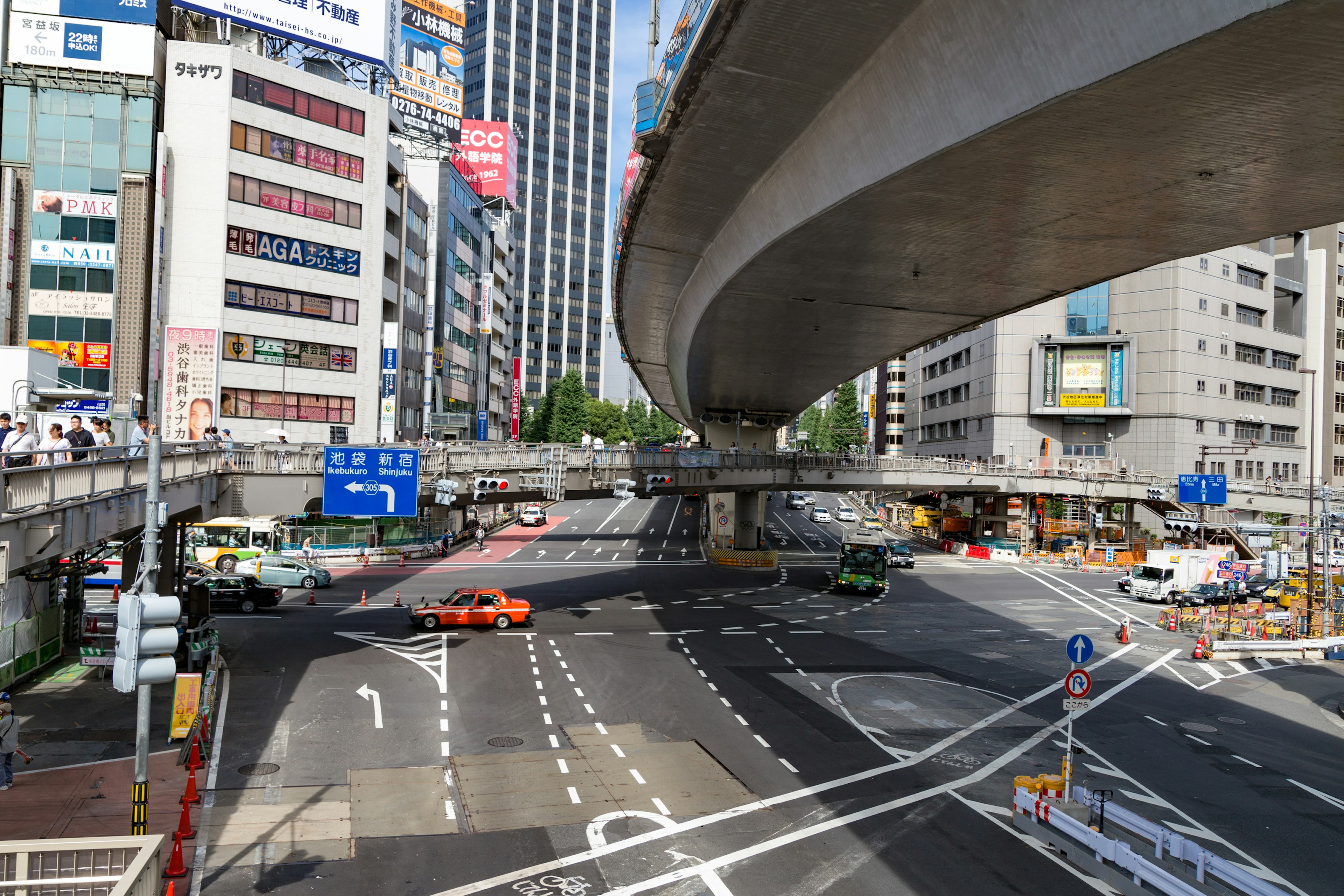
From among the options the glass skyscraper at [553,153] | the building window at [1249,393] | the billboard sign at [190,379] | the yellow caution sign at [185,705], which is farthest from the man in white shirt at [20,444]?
the glass skyscraper at [553,153]

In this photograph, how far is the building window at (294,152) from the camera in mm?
45531

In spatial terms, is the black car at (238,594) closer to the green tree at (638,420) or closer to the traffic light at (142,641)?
the traffic light at (142,641)

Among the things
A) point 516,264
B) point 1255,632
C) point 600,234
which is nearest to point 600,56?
point 600,234

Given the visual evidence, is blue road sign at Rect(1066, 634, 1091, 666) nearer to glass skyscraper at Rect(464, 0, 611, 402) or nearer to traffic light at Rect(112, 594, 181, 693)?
traffic light at Rect(112, 594, 181, 693)

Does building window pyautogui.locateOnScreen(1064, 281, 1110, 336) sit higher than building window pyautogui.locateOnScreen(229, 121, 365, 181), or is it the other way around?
building window pyautogui.locateOnScreen(229, 121, 365, 181)

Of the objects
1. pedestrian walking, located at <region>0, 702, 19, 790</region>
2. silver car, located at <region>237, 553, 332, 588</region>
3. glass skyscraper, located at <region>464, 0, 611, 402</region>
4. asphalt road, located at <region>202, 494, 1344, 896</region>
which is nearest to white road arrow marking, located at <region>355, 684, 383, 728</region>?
asphalt road, located at <region>202, 494, 1344, 896</region>

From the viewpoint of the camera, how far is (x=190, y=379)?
4519 cm

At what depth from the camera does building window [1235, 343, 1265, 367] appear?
241ft

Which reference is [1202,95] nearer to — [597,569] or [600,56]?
[597,569]

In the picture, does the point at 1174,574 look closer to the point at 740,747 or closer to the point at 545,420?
the point at 740,747

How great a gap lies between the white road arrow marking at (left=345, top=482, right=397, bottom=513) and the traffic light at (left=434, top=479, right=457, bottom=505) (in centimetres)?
138

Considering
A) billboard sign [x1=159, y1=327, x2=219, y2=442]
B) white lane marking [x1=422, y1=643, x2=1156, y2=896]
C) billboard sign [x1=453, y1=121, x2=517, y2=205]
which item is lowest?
white lane marking [x1=422, y1=643, x2=1156, y2=896]

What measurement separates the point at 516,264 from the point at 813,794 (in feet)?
578

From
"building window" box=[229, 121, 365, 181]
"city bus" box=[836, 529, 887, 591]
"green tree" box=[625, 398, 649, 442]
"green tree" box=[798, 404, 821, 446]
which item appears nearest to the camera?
"city bus" box=[836, 529, 887, 591]
